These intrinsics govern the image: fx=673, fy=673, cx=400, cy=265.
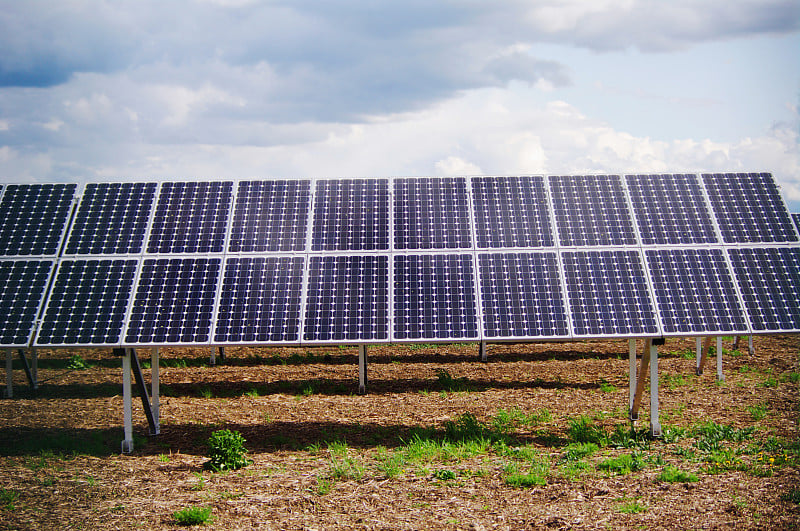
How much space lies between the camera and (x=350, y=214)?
53.9ft

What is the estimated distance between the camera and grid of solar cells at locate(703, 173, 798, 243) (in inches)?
628

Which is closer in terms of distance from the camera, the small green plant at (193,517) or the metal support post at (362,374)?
the small green plant at (193,517)

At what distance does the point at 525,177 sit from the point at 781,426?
26.7 feet

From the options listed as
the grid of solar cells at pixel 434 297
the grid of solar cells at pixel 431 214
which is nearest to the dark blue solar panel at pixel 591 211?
the grid of solar cells at pixel 431 214

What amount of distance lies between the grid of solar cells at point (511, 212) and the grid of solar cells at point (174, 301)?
6.26 meters

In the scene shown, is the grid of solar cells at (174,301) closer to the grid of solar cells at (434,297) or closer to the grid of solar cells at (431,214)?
the grid of solar cells at (434,297)

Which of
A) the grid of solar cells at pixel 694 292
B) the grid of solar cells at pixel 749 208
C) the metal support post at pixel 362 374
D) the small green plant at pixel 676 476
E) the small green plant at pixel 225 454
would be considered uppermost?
the grid of solar cells at pixel 749 208

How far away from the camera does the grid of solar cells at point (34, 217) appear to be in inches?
642

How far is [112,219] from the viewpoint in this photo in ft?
53.7

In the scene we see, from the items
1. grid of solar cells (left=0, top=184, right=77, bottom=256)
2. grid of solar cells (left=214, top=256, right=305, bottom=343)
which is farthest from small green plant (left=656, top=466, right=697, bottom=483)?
grid of solar cells (left=0, top=184, right=77, bottom=256)

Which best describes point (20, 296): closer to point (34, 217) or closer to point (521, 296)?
point (34, 217)

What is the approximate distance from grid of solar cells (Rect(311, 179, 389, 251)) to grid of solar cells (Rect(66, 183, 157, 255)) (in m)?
4.23

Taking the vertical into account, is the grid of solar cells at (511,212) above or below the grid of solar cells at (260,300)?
above

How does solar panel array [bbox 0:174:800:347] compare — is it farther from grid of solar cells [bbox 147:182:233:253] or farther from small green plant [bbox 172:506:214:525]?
small green plant [bbox 172:506:214:525]
